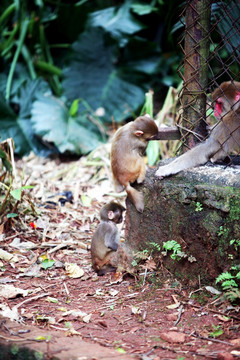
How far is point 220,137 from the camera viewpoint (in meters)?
3.73

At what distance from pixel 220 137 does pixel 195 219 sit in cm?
76

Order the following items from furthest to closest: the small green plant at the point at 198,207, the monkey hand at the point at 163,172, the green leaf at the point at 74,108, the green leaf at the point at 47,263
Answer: the green leaf at the point at 74,108 < the green leaf at the point at 47,263 < the monkey hand at the point at 163,172 < the small green plant at the point at 198,207

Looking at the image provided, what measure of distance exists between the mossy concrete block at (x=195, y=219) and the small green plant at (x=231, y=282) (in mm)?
60

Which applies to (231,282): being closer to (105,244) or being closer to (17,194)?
(105,244)

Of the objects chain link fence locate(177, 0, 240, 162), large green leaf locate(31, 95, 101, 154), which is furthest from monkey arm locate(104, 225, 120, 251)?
large green leaf locate(31, 95, 101, 154)

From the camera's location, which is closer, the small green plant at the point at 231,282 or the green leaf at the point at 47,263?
the small green plant at the point at 231,282

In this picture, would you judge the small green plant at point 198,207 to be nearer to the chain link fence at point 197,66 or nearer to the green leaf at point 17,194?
the chain link fence at point 197,66

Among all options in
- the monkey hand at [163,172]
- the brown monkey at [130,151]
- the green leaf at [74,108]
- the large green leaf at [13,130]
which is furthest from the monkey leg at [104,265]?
the large green leaf at [13,130]

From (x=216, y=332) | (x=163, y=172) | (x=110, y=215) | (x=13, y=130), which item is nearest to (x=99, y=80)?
(x=13, y=130)

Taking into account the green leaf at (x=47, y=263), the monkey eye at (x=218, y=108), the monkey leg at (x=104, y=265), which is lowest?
the green leaf at (x=47, y=263)

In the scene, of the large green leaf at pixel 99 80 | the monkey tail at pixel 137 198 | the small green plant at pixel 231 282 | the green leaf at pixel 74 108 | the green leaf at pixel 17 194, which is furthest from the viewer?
the large green leaf at pixel 99 80

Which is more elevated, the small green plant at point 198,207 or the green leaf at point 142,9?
the green leaf at point 142,9

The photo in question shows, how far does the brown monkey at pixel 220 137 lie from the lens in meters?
3.63

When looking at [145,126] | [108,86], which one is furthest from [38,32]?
[145,126]
